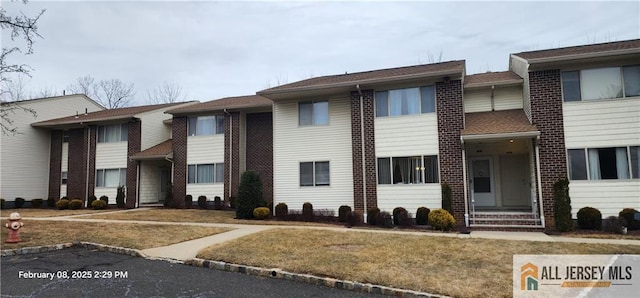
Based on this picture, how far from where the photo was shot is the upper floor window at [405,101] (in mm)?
14695

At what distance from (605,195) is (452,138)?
495 centimetres

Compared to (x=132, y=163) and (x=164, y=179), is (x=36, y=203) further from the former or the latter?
(x=164, y=179)

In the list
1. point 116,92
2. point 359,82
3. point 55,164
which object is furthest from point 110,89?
point 359,82

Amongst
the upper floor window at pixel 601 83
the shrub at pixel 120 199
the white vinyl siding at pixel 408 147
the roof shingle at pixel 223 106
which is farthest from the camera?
the shrub at pixel 120 199

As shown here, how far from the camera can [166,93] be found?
4756 centimetres

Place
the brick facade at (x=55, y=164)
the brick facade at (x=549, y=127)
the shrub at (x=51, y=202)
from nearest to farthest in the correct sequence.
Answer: the brick facade at (x=549, y=127) < the shrub at (x=51, y=202) < the brick facade at (x=55, y=164)

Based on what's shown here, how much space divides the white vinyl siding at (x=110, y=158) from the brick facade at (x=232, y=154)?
22.7 ft

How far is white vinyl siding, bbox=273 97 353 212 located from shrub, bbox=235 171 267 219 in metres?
0.90

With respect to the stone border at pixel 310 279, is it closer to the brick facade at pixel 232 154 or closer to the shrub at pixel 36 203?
the brick facade at pixel 232 154

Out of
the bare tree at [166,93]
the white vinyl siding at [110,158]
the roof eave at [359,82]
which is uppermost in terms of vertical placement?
the bare tree at [166,93]

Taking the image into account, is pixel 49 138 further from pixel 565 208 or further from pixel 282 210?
pixel 565 208

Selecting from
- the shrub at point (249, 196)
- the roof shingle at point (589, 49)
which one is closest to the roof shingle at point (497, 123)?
the roof shingle at point (589, 49)

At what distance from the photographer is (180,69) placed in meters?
37.0

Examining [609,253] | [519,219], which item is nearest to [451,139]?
[519,219]
